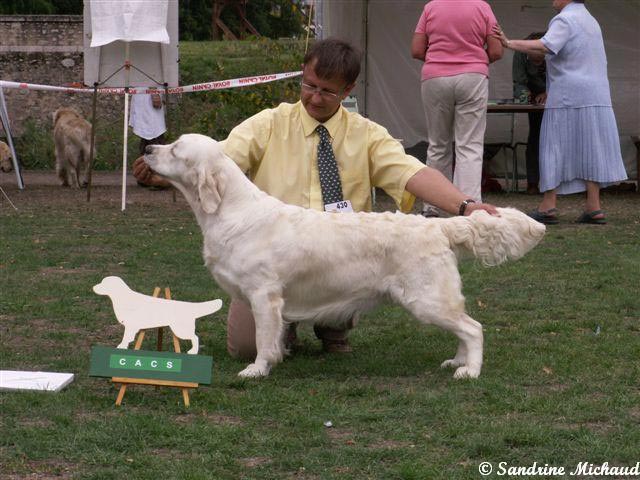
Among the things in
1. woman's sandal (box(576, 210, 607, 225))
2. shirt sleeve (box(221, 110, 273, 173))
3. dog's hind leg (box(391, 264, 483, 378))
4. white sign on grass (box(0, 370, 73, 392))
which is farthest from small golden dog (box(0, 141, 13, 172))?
dog's hind leg (box(391, 264, 483, 378))

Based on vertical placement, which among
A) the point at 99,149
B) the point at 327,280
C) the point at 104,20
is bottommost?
the point at 99,149

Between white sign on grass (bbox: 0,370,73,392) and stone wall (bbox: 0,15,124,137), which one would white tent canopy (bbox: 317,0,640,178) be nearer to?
stone wall (bbox: 0,15,124,137)

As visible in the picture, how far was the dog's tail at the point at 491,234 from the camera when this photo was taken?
14.3 feet

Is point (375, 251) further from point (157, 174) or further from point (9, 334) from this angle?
point (9, 334)

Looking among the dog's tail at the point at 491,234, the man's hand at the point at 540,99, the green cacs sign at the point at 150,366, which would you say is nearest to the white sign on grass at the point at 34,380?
the green cacs sign at the point at 150,366

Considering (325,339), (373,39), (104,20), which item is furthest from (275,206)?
(373,39)

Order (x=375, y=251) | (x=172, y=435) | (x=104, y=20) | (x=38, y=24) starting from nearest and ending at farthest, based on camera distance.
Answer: (x=172, y=435)
(x=375, y=251)
(x=104, y=20)
(x=38, y=24)

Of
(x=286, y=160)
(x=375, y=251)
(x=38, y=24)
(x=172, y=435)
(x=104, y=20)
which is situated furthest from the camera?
(x=38, y=24)

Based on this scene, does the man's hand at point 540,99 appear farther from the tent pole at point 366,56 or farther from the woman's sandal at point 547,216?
the woman's sandal at point 547,216

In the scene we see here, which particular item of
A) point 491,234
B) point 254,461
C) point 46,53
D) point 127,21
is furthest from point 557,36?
point 46,53

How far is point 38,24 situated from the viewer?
1878 cm

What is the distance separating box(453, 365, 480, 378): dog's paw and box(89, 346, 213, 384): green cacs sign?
1.08 meters

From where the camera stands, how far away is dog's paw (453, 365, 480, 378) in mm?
4330

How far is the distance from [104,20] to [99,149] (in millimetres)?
6995
